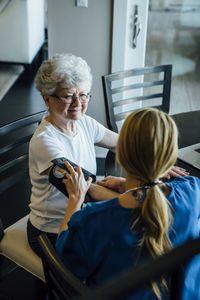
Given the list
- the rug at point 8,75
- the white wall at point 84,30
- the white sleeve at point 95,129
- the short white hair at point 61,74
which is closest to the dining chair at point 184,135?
the white sleeve at point 95,129

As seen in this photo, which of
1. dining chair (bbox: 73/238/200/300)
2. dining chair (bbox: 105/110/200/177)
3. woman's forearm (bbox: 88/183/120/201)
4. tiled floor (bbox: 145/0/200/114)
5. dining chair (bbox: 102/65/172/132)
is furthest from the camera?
tiled floor (bbox: 145/0/200/114)

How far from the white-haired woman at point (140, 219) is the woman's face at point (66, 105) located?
60 centimetres

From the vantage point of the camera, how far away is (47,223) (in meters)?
1.57

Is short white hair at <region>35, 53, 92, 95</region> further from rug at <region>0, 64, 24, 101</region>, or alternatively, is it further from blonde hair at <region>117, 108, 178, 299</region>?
rug at <region>0, 64, 24, 101</region>

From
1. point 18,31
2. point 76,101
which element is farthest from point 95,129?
point 18,31

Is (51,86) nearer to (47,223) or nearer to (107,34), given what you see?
(47,223)

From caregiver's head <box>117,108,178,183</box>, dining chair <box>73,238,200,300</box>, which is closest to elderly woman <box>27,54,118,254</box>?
caregiver's head <box>117,108,178,183</box>

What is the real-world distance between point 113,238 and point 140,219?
3.4 inches

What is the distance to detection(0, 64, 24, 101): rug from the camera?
5.02 meters

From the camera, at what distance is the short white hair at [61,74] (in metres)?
1.53

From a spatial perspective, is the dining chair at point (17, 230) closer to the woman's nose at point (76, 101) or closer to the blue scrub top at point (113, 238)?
the woman's nose at point (76, 101)

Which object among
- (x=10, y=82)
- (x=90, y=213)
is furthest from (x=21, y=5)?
(x=90, y=213)

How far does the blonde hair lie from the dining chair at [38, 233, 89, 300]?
0.21 m

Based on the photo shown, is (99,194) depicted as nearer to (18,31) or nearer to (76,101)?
(76,101)
